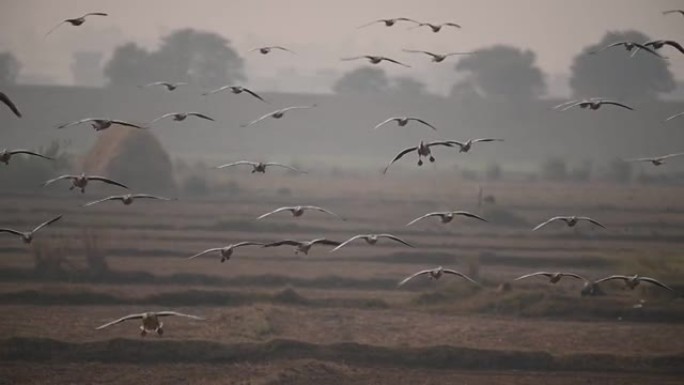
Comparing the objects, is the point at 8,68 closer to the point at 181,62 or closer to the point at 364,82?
the point at 181,62

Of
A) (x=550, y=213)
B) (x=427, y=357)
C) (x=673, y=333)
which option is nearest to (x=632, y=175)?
(x=550, y=213)

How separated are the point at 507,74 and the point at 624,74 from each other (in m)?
8.35

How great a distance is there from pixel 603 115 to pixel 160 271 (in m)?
46.4

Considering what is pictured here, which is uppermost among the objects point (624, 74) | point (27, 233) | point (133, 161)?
point (624, 74)

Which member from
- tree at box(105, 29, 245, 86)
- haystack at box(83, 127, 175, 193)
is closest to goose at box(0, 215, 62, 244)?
haystack at box(83, 127, 175, 193)

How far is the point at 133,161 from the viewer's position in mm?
41375

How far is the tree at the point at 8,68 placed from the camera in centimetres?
6988

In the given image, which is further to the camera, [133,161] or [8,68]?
[8,68]

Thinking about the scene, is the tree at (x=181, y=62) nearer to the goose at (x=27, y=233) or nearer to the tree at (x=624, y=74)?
the tree at (x=624, y=74)

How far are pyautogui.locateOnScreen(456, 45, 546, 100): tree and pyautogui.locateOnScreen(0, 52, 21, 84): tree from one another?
33.3m

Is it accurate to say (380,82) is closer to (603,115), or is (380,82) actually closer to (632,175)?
(603,115)

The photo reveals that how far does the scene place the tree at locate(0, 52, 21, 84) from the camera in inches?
2751

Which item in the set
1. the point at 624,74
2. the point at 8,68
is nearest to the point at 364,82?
the point at 624,74

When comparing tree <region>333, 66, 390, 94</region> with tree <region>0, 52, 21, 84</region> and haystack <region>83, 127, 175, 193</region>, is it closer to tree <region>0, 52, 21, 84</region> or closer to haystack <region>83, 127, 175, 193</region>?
tree <region>0, 52, 21, 84</region>
